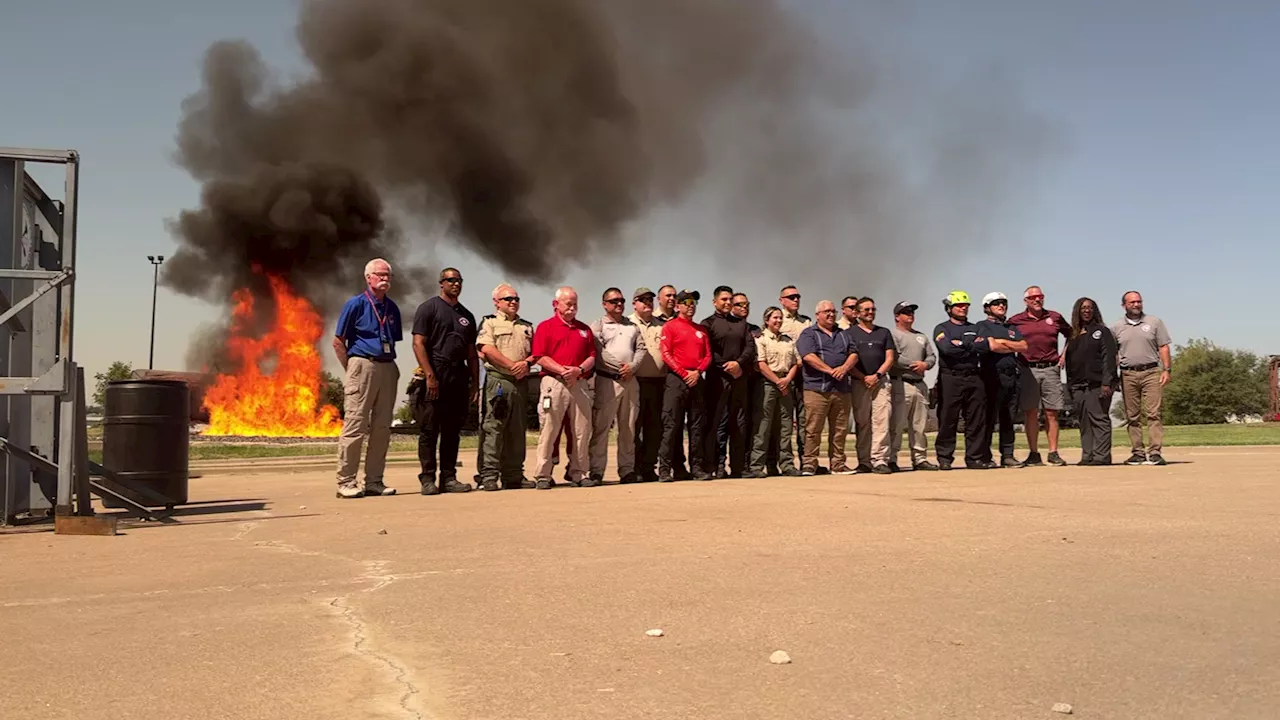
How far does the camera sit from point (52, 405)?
8625mm

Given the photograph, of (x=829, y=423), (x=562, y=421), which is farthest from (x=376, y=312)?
(x=829, y=423)

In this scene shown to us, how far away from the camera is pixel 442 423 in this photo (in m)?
10.6

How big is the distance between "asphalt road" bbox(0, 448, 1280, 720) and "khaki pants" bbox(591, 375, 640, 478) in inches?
146

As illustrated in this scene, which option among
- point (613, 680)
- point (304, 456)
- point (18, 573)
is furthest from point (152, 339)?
point (613, 680)

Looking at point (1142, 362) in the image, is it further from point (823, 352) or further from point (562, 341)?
point (562, 341)

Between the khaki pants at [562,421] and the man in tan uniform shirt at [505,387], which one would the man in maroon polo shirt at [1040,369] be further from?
the man in tan uniform shirt at [505,387]

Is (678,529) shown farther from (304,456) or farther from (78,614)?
(304,456)

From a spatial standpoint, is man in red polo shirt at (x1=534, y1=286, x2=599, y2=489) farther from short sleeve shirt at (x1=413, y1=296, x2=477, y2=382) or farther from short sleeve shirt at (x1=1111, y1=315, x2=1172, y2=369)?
short sleeve shirt at (x1=1111, y1=315, x2=1172, y2=369)

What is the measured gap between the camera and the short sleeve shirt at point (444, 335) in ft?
34.8

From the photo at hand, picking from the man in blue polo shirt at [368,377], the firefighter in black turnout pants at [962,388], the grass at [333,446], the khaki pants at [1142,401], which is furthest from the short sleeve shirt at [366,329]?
the grass at [333,446]

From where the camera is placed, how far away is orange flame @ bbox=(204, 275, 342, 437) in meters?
26.0

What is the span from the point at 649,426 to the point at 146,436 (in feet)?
16.2

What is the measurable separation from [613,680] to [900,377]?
407 inches

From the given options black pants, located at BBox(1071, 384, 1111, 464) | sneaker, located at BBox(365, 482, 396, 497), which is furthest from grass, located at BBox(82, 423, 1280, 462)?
sneaker, located at BBox(365, 482, 396, 497)
